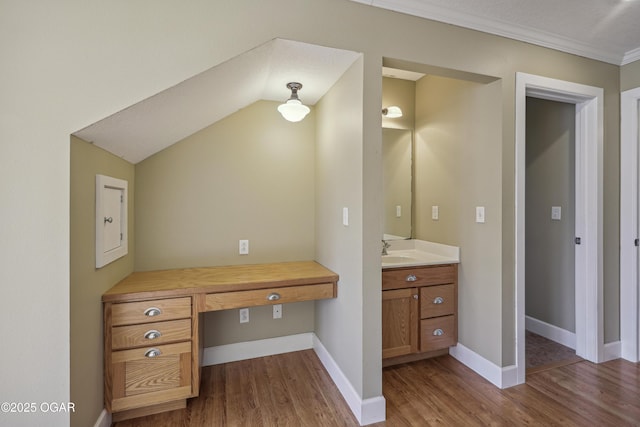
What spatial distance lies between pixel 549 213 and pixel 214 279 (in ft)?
10.1

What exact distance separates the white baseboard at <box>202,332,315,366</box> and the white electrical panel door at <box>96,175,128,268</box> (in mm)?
1074

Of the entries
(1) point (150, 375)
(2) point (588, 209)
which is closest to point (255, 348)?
(1) point (150, 375)

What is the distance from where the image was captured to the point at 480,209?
2.28m

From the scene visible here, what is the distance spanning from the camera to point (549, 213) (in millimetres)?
2988

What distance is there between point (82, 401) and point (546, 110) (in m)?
4.09

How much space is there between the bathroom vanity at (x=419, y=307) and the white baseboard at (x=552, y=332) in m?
1.17

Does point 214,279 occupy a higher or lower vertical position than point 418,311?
higher

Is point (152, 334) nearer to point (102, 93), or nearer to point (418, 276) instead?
point (102, 93)

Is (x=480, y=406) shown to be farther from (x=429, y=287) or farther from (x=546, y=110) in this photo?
(x=546, y=110)

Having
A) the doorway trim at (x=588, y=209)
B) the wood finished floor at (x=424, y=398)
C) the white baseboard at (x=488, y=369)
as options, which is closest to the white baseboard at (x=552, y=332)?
the doorway trim at (x=588, y=209)

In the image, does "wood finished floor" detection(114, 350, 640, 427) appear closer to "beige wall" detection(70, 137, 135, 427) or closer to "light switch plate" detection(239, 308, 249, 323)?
"light switch plate" detection(239, 308, 249, 323)

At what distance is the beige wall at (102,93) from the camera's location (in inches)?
51.1

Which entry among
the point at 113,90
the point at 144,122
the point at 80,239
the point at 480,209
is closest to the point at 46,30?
the point at 113,90

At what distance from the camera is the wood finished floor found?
1.83m
